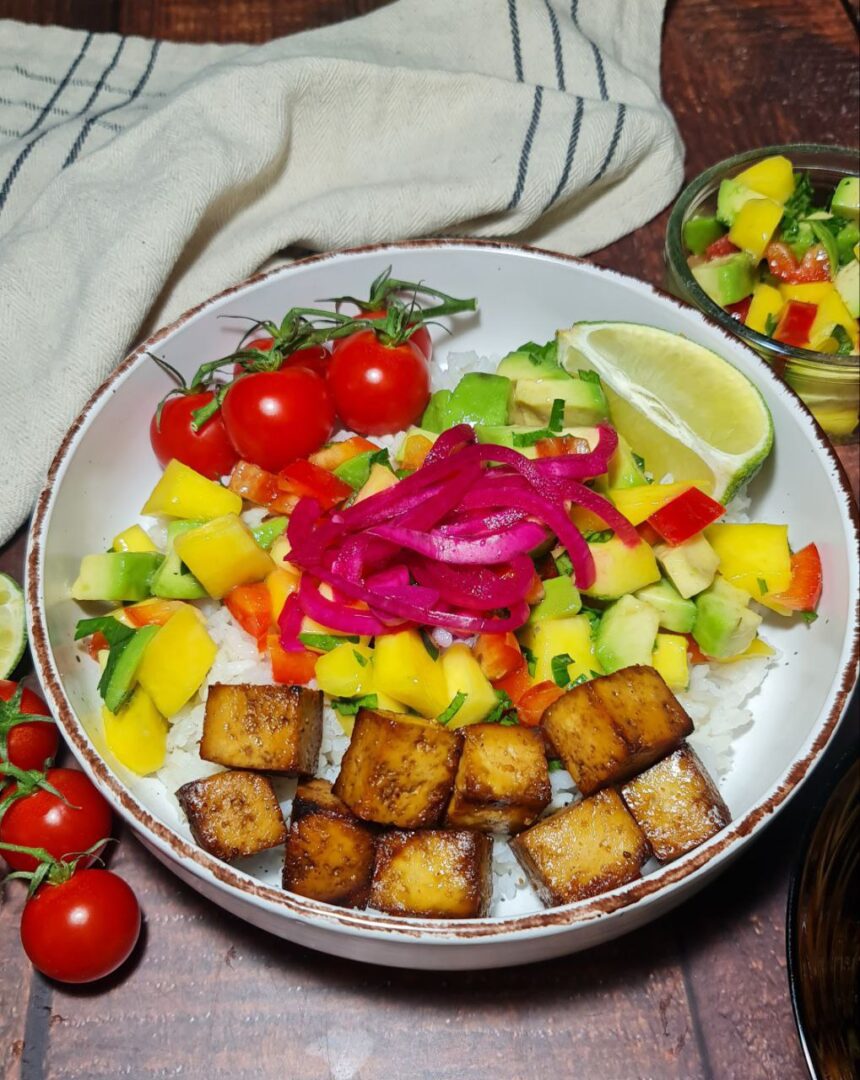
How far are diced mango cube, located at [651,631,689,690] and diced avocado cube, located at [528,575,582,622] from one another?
6.8 inches

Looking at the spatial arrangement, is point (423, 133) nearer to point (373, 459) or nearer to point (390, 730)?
point (373, 459)

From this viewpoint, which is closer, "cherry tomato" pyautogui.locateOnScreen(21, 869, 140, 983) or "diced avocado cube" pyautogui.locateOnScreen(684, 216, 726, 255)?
"cherry tomato" pyautogui.locateOnScreen(21, 869, 140, 983)

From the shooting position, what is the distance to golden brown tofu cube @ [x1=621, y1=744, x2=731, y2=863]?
5.25 feet

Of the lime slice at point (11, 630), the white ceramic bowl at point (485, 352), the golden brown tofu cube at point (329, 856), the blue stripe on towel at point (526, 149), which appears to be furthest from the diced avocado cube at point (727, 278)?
the lime slice at point (11, 630)

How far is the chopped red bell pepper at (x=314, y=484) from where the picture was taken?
6.66 ft

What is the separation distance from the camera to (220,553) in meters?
1.84

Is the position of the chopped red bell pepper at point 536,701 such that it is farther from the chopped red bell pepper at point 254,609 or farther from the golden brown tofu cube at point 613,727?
the chopped red bell pepper at point 254,609

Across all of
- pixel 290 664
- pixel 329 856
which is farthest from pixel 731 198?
pixel 329 856

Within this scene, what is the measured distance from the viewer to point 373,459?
6.70 ft

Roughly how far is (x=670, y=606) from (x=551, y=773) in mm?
378

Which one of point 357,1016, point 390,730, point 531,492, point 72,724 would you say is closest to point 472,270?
point 531,492

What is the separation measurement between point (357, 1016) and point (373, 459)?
1.05 m

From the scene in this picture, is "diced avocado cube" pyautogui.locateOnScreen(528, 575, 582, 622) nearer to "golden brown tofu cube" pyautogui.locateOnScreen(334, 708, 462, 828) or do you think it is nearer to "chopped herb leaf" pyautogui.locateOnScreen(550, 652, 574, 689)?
"chopped herb leaf" pyautogui.locateOnScreen(550, 652, 574, 689)

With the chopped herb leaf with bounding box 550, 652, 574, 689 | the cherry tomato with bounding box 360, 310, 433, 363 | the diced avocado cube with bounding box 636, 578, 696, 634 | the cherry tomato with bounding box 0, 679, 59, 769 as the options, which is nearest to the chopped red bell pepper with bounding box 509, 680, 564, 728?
the chopped herb leaf with bounding box 550, 652, 574, 689
